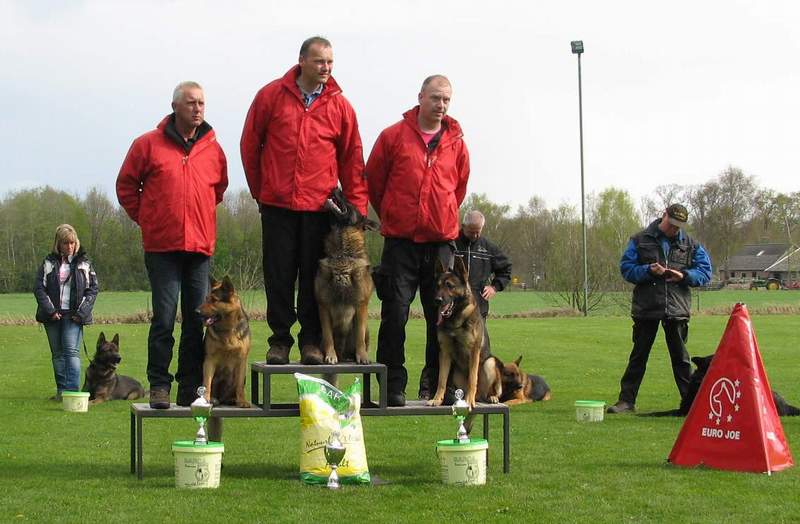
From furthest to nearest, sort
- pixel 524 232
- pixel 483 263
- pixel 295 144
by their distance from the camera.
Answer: pixel 524 232
pixel 483 263
pixel 295 144

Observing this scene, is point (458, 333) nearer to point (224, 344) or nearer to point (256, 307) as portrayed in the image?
point (224, 344)

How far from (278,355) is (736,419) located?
3.28 m

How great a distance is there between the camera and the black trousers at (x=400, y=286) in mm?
6812

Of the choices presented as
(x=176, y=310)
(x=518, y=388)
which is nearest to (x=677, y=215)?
(x=518, y=388)

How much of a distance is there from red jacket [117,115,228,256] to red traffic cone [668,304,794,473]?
3767 mm

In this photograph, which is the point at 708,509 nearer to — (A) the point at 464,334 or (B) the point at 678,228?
(A) the point at 464,334

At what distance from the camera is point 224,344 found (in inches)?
269

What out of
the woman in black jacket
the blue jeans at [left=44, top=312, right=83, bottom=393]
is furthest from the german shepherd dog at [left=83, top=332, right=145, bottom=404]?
the woman in black jacket

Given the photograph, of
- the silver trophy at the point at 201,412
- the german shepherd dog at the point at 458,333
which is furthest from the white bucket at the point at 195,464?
the german shepherd dog at the point at 458,333

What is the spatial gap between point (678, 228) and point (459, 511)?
215 inches

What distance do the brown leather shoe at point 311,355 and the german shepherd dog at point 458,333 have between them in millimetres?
880

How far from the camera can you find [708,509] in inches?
220

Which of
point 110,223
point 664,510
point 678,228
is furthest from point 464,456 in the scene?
point 110,223

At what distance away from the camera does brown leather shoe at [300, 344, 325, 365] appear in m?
6.78
